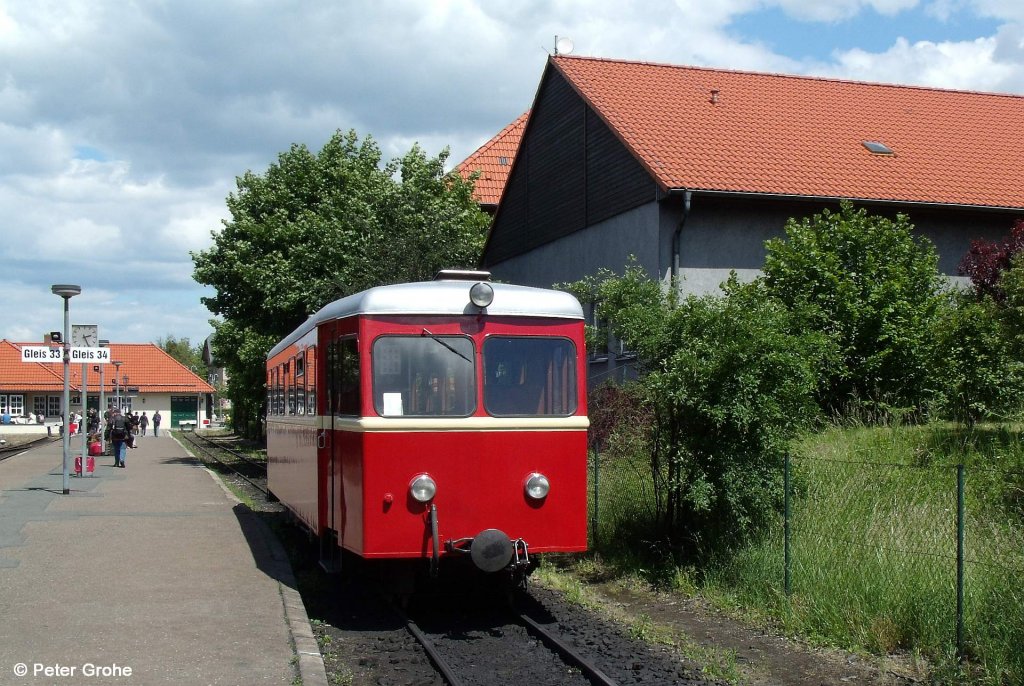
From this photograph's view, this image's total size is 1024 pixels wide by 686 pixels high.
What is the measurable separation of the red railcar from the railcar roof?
0.04 feet

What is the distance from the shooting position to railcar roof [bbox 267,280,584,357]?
9430mm

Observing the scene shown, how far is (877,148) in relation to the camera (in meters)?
25.7

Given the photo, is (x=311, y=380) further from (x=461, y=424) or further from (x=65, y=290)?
(x=65, y=290)

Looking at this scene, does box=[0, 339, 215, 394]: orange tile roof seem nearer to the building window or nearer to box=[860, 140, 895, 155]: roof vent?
the building window

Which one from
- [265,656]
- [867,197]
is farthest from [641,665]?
[867,197]

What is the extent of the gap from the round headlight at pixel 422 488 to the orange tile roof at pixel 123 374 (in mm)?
70178

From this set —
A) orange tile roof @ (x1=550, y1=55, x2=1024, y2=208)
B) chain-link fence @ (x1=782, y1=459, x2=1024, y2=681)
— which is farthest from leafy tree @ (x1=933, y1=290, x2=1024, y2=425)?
orange tile roof @ (x1=550, y1=55, x2=1024, y2=208)

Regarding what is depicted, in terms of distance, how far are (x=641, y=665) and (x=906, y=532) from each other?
2939 millimetres

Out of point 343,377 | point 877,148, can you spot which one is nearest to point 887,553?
point 343,377

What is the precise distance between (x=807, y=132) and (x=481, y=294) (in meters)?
18.5

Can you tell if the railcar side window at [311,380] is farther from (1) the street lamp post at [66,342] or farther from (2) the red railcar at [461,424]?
(1) the street lamp post at [66,342]

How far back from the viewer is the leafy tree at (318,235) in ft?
82.4

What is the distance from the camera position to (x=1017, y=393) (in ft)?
49.3

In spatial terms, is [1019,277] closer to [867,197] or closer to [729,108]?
[867,197]
